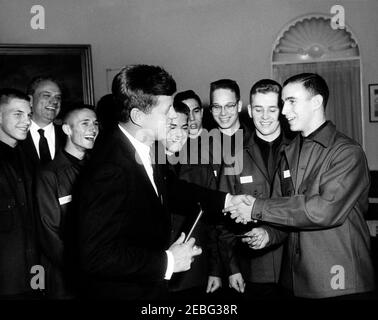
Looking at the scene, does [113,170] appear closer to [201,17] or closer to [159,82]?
[159,82]

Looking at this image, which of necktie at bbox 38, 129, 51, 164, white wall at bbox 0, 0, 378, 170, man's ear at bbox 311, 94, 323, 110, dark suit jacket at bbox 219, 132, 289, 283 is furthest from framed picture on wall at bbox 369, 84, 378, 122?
necktie at bbox 38, 129, 51, 164

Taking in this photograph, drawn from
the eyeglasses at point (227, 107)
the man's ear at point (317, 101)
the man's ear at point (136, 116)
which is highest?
the eyeglasses at point (227, 107)

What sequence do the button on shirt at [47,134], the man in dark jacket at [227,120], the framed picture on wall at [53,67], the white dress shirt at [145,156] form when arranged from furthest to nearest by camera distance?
the framed picture on wall at [53,67] < the button on shirt at [47,134] < the man in dark jacket at [227,120] < the white dress shirt at [145,156]

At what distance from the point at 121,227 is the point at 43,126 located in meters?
2.08

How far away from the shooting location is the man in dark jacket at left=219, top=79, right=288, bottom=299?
8.46 ft

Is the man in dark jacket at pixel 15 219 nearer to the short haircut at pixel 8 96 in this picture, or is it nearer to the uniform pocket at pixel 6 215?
the uniform pocket at pixel 6 215

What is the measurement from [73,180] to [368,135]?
4493mm

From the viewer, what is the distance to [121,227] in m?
1.52

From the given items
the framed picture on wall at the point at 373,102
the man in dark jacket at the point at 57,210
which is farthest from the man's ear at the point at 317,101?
the framed picture on wall at the point at 373,102

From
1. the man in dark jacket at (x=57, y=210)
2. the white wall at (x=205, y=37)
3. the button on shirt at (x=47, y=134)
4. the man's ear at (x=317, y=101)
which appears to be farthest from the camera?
the white wall at (x=205, y=37)

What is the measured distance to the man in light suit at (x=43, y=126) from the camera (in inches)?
122

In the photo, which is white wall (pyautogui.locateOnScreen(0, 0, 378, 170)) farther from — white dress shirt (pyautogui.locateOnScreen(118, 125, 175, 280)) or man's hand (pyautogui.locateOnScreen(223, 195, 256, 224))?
white dress shirt (pyautogui.locateOnScreen(118, 125, 175, 280))

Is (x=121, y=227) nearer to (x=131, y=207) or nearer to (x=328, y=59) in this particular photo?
(x=131, y=207)

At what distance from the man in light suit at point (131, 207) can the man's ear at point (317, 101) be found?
871 mm
